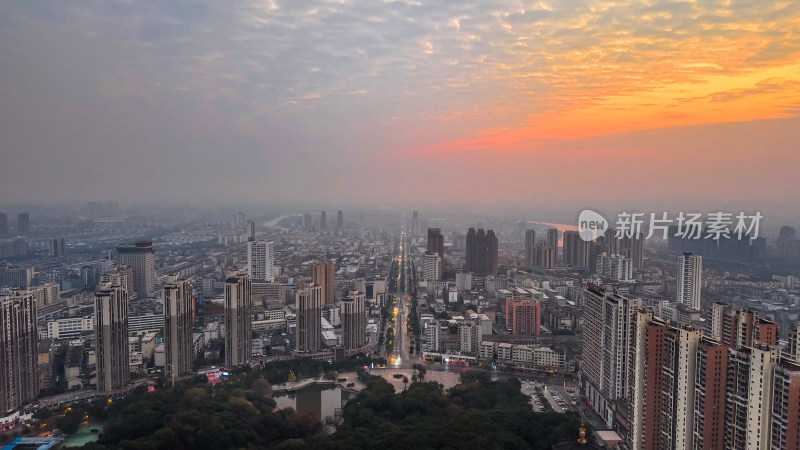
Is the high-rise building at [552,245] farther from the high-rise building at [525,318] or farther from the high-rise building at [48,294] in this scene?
the high-rise building at [48,294]

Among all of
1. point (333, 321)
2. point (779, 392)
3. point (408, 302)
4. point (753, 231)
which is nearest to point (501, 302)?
point (408, 302)

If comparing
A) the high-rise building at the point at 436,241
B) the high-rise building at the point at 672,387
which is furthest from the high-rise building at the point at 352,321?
the high-rise building at the point at 436,241

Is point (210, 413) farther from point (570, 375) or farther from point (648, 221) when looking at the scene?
point (648, 221)

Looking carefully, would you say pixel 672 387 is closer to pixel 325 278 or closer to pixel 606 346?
pixel 606 346

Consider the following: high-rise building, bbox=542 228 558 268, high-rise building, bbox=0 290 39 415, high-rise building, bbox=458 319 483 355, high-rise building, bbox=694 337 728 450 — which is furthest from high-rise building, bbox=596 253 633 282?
high-rise building, bbox=0 290 39 415

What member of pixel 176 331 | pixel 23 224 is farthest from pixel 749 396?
pixel 23 224
